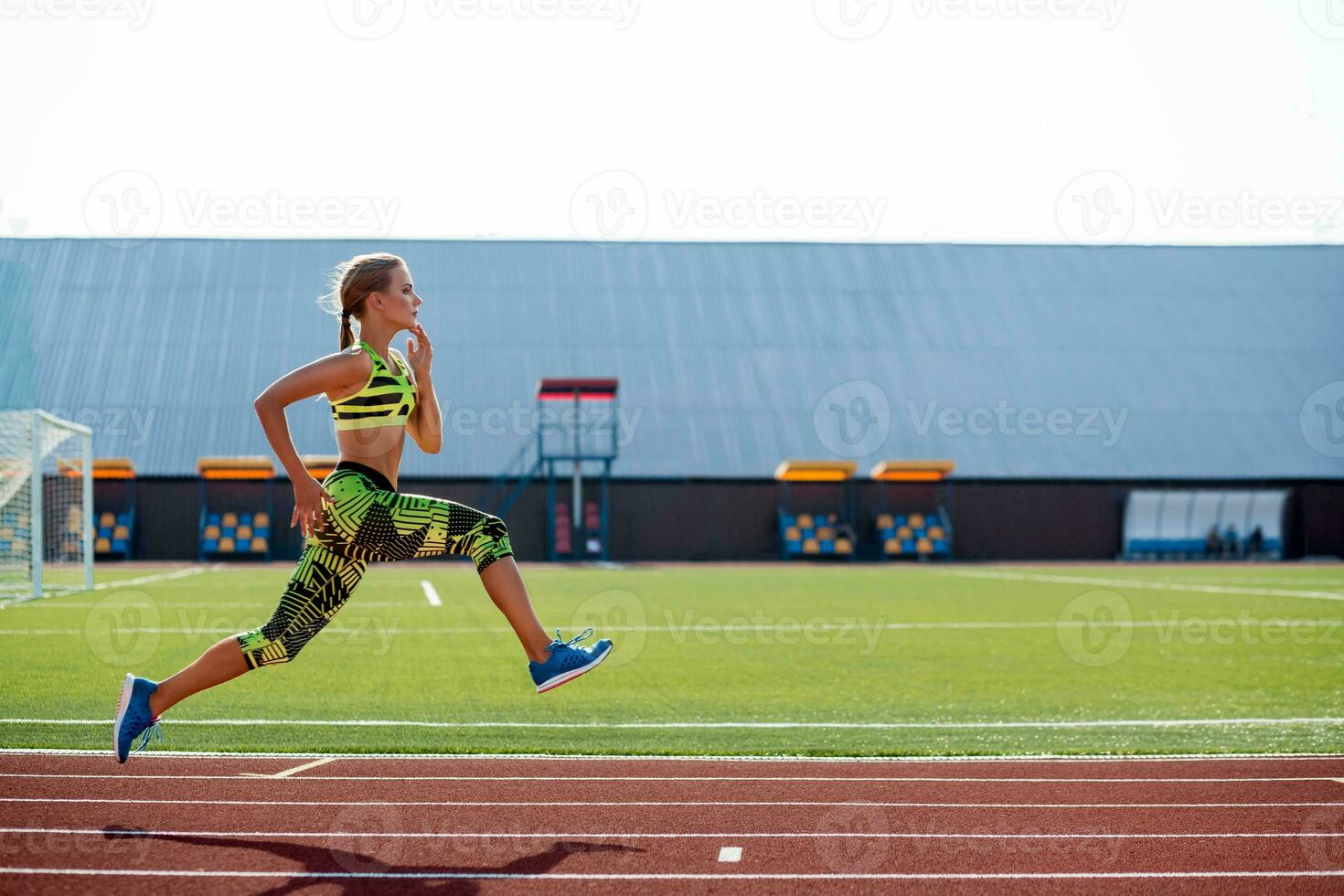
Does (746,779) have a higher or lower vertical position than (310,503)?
lower

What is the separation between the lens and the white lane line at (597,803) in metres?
5.73

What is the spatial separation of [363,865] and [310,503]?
1347 mm

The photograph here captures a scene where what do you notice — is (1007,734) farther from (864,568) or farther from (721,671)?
(864,568)

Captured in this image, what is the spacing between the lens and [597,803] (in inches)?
231

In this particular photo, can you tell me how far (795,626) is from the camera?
16.2m

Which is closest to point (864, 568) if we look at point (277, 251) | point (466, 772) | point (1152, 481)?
point (1152, 481)

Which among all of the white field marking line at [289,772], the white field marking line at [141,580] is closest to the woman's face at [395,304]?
the white field marking line at [289,772]

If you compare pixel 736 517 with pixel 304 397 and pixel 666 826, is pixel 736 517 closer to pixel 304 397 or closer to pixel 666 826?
pixel 666 826

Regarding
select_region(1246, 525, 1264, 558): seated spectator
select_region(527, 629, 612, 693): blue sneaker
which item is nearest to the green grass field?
select_region(527, 629, 612, 693): blue sneaker

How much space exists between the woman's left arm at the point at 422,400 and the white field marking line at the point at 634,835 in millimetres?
1588

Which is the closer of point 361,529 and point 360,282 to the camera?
point 361,529

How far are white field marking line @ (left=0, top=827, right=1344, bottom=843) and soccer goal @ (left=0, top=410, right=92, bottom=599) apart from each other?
14976 mm

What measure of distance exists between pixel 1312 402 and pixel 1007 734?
1571 inches

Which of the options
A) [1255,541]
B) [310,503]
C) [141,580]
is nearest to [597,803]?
[310,503]
